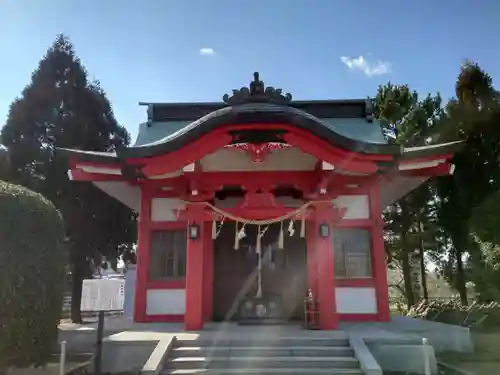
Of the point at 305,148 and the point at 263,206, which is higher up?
the point at 305,148

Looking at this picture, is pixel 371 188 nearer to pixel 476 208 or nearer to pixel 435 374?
pixel 435 374

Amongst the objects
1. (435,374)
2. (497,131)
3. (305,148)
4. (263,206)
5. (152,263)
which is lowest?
(435,374)

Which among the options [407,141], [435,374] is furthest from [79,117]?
[435,374]

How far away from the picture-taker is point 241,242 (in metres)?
10.1

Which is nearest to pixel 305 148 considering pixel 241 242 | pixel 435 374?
pixel 241 242

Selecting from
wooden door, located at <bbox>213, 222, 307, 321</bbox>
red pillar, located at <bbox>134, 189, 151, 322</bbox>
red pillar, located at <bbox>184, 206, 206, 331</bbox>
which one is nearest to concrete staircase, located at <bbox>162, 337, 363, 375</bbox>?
red pillar, located at <bbox>184, 206, 206, 331</bbox>

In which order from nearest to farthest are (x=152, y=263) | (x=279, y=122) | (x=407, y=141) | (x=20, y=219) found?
(x=20, y=219), (x=279, y=122), (x=152, y=263), (x=407, y=141)

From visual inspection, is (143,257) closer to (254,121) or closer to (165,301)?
(165,301)

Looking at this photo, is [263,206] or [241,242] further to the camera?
[241,242]

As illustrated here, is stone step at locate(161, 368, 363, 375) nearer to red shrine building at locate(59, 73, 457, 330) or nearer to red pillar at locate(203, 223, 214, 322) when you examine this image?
red shrine building at locate(59, 73, 457, 330)

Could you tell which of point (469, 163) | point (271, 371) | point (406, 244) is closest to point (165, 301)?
point (271, 371)

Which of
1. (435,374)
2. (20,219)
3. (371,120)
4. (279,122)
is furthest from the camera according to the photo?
(371,120)

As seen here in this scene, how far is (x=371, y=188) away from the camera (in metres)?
9.64

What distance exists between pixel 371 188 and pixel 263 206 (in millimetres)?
2791
